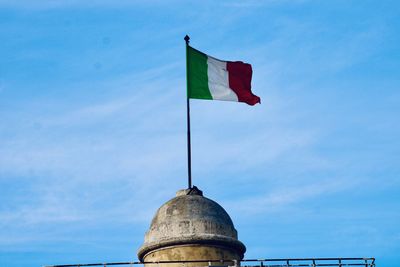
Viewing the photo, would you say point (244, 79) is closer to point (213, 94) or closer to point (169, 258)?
point (213, 94)

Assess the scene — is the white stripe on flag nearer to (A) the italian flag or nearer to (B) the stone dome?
(A) the italian flag

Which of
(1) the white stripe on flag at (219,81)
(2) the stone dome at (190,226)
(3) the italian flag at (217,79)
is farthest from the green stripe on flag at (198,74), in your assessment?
(2) the stone dome at (190,226)

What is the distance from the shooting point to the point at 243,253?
83.7ft

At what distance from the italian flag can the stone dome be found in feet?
13.0

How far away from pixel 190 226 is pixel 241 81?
245 inches

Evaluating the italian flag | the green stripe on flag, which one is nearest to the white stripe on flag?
the italian flag

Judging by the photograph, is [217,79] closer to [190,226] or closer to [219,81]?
[219,81]

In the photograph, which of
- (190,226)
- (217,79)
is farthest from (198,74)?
(190,226)

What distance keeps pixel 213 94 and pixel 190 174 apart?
11.3 feet

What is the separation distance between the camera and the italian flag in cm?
2819

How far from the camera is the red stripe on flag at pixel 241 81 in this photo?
94.6 ft

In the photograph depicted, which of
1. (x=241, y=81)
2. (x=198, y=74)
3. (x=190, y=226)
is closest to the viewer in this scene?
(x=190, y=226)

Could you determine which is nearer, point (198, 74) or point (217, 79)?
point (198, 74)

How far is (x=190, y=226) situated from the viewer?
2453cm
